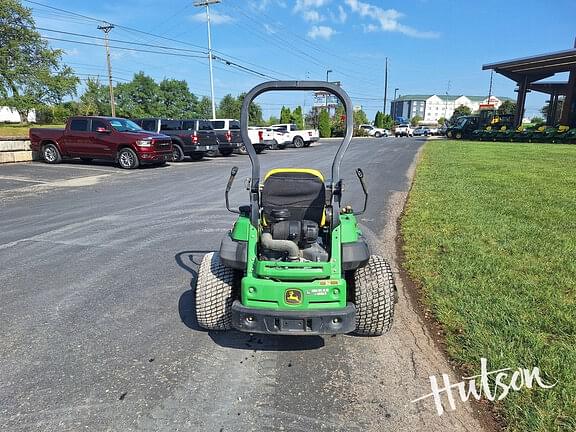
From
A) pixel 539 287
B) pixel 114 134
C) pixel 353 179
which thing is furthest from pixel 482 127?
pixel 539 287

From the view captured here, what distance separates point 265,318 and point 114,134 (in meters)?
13.8

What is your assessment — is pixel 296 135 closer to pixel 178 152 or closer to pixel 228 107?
pixel 178 152

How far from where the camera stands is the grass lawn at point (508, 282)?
260 centimetres

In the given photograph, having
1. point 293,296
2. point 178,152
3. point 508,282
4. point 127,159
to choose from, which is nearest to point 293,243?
point 293,296

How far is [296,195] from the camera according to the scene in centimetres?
337

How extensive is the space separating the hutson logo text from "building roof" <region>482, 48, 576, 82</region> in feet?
133

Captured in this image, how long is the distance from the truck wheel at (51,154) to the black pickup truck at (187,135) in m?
4.40

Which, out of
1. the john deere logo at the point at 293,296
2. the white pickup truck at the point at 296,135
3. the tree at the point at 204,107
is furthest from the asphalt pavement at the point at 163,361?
the tree at the point at 204,107

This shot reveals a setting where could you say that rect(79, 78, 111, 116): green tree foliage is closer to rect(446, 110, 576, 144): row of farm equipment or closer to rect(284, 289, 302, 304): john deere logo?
rect(446, 110, 576, 144): row of farm equipment

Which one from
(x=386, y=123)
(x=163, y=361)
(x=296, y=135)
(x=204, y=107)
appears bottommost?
(x=163, y=361)

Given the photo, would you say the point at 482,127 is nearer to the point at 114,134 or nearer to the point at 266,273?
the point at 114,134

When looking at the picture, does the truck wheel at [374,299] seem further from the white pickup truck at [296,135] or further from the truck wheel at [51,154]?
the white pickup truck at [296,135]

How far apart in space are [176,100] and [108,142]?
8205 cm

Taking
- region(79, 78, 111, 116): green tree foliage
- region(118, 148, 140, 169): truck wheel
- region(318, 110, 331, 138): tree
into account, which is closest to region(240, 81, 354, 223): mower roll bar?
region(118, 148, 140, 169): truck wheel
